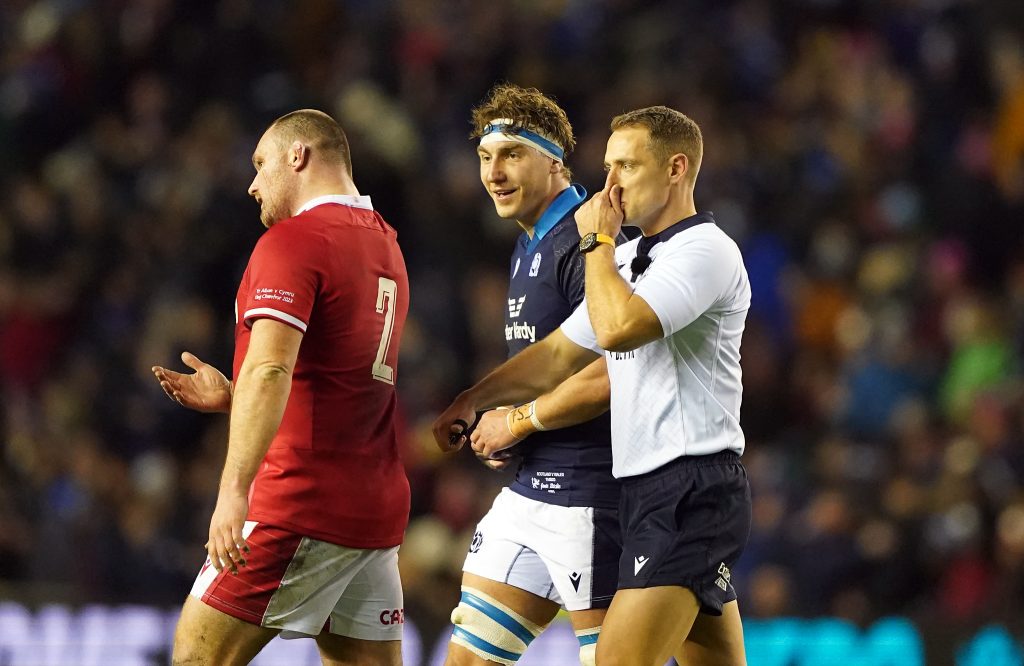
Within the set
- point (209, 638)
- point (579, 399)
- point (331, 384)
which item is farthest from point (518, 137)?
point (209, 638)

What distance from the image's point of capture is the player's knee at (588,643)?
5507 mm

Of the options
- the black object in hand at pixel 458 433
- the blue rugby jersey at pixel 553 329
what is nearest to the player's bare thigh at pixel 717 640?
the blue rugby jersey at pixel 553 329

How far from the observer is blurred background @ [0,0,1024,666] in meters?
10.5

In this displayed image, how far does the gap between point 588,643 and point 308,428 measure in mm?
1264

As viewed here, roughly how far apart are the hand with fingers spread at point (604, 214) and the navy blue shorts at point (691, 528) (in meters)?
0.79

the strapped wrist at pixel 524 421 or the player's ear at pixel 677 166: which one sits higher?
the player's ear at pixel 677 166

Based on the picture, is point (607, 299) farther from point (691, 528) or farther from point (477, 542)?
point (477, 542)

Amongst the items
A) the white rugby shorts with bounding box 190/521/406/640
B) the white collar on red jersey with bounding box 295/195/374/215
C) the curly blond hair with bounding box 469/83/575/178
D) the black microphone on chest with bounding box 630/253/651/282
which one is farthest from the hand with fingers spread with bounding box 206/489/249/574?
the curly blond hair with bounding box 469/83/575/178

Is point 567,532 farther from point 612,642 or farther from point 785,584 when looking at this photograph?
point 785,584

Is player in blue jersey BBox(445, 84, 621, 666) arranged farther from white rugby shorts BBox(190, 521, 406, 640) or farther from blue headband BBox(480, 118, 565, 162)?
white rugby shorts BBox(190, 521, 406, 640)

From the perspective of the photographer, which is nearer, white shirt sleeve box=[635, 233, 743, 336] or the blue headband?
white shirt sleeve box=[635, 233, 743, 336]

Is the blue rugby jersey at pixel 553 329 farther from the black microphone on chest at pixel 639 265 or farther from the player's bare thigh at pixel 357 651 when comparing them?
the player's bare thigh at pixel 357 651

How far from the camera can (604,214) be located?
5.21m

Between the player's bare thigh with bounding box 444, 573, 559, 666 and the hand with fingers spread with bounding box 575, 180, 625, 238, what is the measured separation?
1.37m
